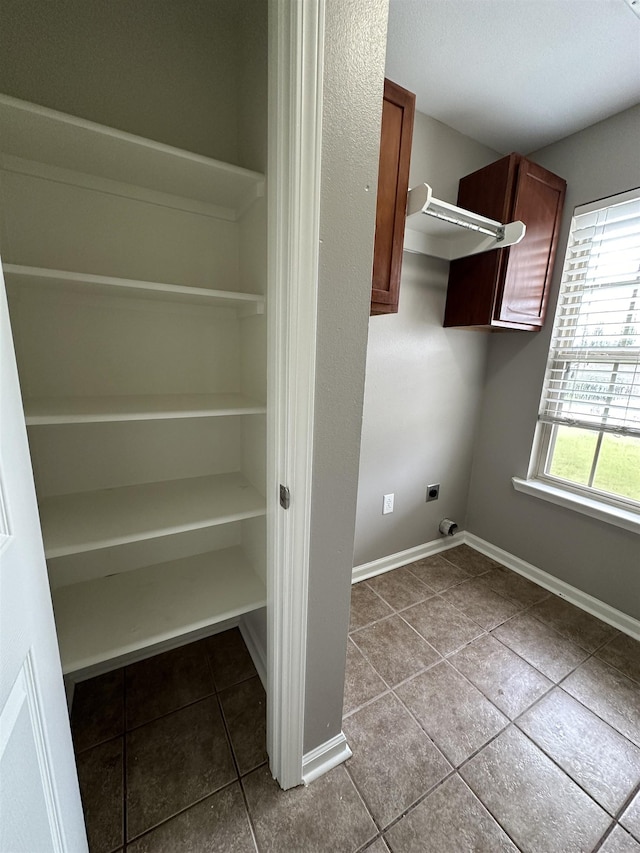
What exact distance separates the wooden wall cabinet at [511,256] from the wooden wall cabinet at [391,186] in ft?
2.44

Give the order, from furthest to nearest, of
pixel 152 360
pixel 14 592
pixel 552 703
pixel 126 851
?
pixel 552 703
pixel 152 360
pixel 126 851
pixel 14 592

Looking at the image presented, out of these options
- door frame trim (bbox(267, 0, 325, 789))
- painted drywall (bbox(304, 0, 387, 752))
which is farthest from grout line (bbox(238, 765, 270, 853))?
painted drywall (bbox(304, 0, 387, 752))

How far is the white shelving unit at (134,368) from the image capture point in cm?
95

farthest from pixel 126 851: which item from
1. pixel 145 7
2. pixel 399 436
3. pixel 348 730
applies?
pixel 145 7

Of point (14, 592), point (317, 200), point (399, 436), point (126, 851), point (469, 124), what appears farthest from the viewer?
point (399, 436)

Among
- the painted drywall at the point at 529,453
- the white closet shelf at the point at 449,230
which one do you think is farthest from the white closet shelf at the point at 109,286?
the painted drywall at the point at 529,453

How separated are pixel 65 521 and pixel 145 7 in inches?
60.7

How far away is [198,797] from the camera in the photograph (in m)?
1.02

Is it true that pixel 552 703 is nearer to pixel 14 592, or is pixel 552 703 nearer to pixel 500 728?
pixel 500 728

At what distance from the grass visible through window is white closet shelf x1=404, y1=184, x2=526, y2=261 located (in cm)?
113

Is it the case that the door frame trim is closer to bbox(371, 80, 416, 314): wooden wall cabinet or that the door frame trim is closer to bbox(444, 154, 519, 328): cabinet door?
bbox(371, 80, 416, 314): wooden wall cabinet

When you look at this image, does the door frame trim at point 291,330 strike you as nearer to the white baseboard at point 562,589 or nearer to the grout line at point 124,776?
the grout line at point 124,776

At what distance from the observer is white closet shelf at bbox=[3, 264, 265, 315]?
0.83 meters

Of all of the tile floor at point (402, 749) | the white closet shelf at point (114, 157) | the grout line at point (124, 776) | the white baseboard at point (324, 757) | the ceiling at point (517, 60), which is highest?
the ceiling at point (517, 60)
